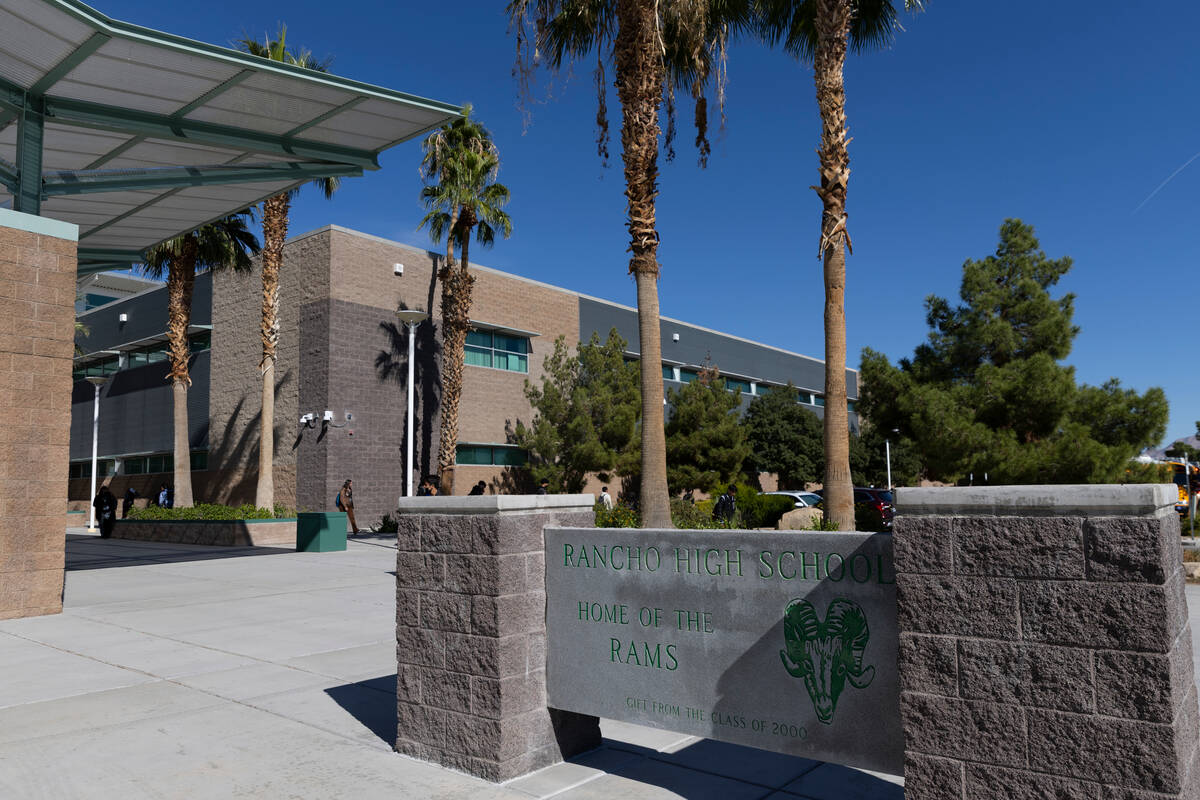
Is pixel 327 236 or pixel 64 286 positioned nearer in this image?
pixel 64 286

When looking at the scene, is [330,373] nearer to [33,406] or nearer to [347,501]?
[347,501]

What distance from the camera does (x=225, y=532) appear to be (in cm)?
2378

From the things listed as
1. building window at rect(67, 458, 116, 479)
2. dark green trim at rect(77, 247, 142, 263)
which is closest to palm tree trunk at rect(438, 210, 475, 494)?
dark green trim at rect(77, 247, 142, 263)

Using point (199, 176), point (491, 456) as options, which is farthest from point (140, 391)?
point (199, 176)

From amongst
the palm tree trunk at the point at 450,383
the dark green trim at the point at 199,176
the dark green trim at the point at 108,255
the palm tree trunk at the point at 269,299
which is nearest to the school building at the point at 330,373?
the palm tree trunk at the point at 269,299

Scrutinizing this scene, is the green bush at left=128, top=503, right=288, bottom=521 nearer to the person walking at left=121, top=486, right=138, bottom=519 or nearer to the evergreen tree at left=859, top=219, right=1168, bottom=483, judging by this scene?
the person walking at left=121, top=486, right=138, bottom=519

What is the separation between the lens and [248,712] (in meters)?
6.29

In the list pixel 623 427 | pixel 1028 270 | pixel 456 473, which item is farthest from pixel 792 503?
pixel 456 473

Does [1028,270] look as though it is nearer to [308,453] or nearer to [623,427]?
[623,427]

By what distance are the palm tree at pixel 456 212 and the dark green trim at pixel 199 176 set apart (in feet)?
41.9

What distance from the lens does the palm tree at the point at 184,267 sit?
28.5 metres

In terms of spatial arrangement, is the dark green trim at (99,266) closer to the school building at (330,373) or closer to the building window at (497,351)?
the school building at (330,373)

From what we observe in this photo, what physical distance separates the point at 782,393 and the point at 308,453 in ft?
95.4

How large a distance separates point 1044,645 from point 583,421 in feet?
98.1
